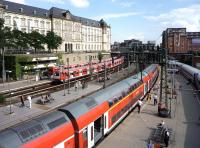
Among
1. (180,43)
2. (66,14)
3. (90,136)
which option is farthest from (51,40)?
(180,43)

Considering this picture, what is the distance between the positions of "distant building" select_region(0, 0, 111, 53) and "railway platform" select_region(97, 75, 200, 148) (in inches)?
2435

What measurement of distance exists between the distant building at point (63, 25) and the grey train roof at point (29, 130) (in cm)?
6842

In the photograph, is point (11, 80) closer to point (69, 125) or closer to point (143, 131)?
point (143, 131)

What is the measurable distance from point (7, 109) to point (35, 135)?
65.6ft

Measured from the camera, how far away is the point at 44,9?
3971 inches

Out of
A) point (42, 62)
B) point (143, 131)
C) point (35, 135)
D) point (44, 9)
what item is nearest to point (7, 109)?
point (143, 131)

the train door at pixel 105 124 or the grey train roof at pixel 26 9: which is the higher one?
the grey train roof at pixel 26 9

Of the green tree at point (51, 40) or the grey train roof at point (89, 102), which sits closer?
the grey train roof at point (89, 102)

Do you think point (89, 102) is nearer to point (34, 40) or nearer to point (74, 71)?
point (74, 71)

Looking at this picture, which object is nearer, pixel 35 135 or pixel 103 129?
pixel 35 135

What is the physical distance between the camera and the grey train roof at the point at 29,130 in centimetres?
1134

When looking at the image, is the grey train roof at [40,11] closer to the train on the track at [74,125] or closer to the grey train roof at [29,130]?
the train on the track at [74,125]

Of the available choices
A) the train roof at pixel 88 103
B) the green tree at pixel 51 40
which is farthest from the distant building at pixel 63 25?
the train roof at pixel 88 103

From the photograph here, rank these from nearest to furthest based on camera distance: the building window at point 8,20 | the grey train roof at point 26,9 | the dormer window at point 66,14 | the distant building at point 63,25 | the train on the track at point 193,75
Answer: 1. the train on the track at point 193,75
2. the building window at point 8,20
3. the grey train roof at point 26,9
4. the distant building at point 63,25
5. the dormer window at point 66,14
